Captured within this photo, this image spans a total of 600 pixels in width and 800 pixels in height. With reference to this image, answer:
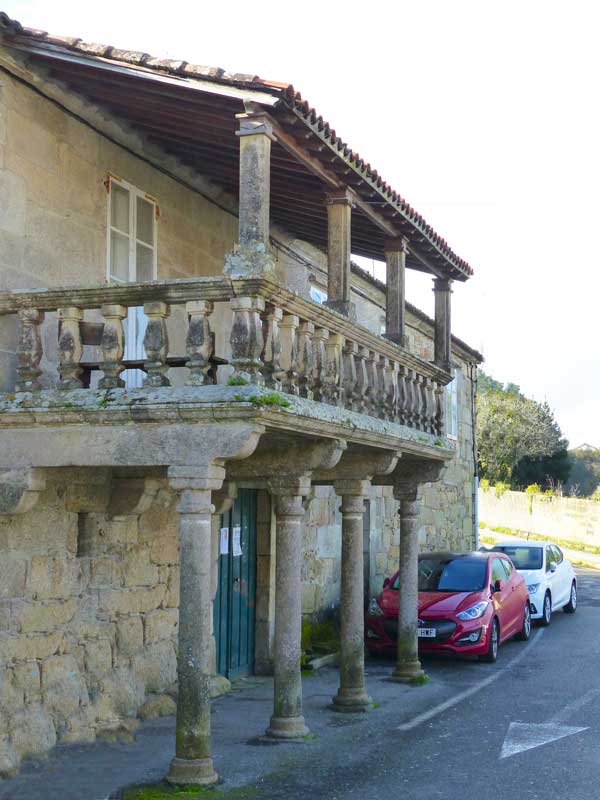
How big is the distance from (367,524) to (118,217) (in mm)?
8709

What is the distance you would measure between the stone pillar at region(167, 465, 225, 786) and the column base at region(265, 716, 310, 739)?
4.96 feet

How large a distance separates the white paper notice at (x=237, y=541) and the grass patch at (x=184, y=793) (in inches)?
→ 202

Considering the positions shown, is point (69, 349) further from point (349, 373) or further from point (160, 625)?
point (160, 625)

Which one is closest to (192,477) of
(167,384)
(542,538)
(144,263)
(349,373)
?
(167,384)

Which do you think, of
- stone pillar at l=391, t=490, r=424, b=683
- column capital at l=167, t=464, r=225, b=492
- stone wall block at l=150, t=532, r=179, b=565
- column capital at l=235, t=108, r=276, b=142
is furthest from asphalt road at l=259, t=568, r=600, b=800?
column capital at l=235, t=108, r=276, b=142

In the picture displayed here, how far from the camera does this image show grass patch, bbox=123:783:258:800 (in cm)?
691

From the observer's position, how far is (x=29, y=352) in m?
7.67

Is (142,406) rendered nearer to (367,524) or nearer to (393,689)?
(393,689)

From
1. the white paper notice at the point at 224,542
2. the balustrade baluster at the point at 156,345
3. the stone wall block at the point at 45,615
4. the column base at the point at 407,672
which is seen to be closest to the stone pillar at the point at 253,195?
the balustrade baluster at the point at 156,345

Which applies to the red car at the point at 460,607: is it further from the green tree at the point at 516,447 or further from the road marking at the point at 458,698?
the green tree at the point at 516,447

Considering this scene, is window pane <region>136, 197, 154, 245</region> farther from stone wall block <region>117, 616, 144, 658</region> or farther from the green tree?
the green tree

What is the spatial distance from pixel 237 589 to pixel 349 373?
4.24m

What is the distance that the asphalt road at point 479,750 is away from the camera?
732cm

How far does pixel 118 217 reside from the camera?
31.3ft
